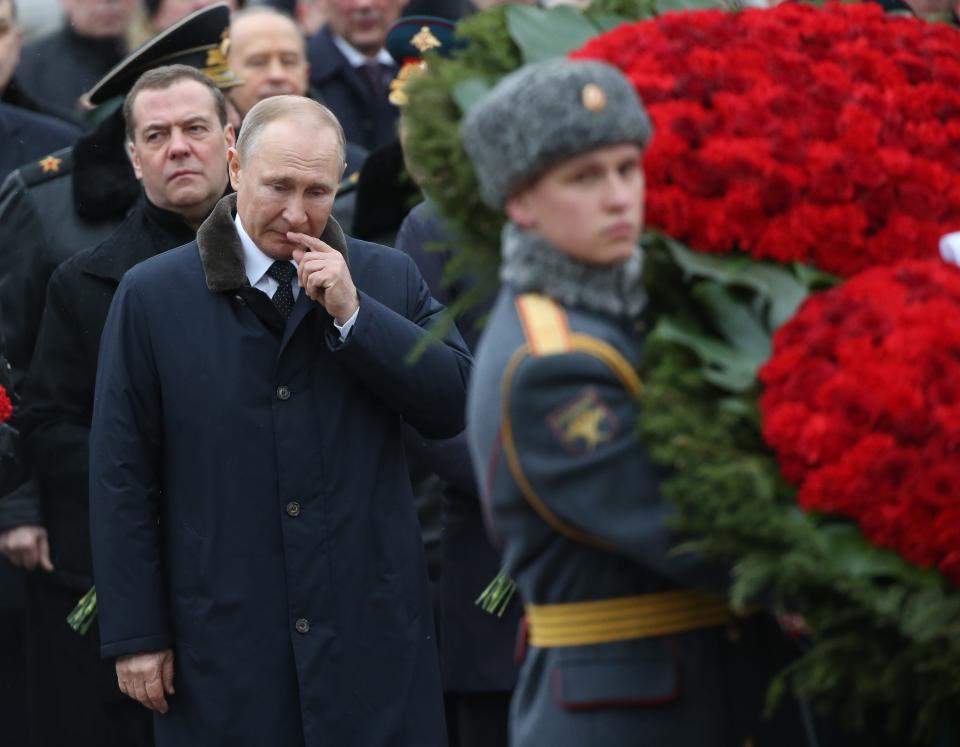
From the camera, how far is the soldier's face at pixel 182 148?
22.0 ft

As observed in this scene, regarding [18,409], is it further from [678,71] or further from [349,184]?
[678,71]

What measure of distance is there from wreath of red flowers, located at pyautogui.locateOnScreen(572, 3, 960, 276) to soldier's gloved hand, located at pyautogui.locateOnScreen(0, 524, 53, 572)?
3116 millimetres

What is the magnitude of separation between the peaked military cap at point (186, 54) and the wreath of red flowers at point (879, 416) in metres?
3.77

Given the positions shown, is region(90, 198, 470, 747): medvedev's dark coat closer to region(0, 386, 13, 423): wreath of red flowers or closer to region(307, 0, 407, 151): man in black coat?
region(0, 386, 13, 423): wreath of red flowers

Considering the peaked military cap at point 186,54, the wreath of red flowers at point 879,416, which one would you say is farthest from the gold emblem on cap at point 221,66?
the wreath of red flowers at point 879,416

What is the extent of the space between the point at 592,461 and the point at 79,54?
648cm

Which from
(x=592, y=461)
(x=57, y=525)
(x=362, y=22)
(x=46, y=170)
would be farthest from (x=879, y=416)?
(x=362, y=22)

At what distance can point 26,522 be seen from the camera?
7.13 m

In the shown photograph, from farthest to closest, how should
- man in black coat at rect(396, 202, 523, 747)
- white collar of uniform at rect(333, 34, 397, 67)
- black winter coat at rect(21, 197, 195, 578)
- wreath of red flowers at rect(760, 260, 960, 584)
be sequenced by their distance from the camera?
white collar of uniform at rect(333, 34, 397, 67), man in black coat at rect(396, 202, 523, 747), black winter coat at rect(21, 197, 195, 578), wreath of red flowers at rect(760, 260, 960, 584)

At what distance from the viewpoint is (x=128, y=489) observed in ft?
18.6

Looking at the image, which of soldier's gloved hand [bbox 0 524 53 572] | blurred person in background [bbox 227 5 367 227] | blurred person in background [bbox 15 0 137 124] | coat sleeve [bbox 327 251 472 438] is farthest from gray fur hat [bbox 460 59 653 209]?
blurred person in background [bbox 15 0 137 124]

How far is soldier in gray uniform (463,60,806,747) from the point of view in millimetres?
4133

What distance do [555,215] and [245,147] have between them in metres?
1.80

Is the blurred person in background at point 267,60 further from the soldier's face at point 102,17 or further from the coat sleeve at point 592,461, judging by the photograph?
the coat sleeve at point 592,461
